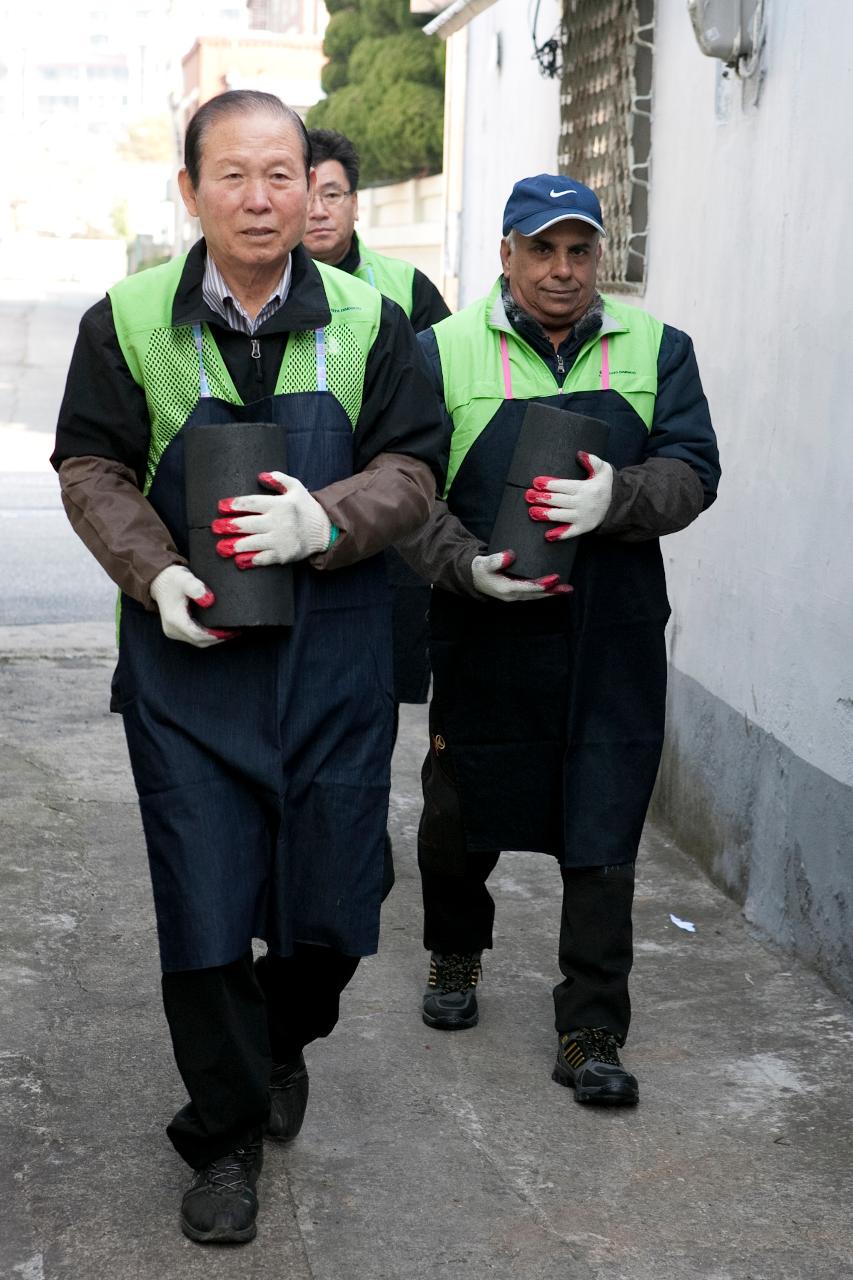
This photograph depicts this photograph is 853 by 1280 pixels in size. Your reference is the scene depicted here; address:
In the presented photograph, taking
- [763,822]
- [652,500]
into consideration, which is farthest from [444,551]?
[763,822]

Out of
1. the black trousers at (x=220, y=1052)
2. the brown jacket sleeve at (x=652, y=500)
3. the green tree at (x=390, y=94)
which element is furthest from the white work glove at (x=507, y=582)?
the green tree at (x=390, y=94)

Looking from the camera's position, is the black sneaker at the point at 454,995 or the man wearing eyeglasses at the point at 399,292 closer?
the black sneaker at the point at 454,995

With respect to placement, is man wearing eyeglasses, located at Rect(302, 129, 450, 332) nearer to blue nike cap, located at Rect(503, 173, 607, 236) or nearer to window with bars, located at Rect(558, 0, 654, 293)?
blue nike cap, located at Rect(503, 173, 607, 236)

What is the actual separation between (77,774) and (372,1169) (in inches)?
118

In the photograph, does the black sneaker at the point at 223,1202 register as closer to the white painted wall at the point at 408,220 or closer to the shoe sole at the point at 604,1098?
the shoe sole at the point at 604,1098

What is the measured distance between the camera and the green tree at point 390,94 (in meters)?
16.2

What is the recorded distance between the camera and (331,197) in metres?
5.12

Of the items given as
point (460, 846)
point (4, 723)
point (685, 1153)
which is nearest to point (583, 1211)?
point (685, 1153)

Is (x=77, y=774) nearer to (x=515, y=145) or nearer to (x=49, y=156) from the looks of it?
(x=515, y=145)

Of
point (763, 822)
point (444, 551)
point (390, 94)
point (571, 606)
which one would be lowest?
point (763, 822)

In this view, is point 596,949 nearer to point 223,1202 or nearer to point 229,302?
point 223,1202

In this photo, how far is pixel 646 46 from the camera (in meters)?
6.29

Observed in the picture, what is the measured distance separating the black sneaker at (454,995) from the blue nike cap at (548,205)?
162 centimetres

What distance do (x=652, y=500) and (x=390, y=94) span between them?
537 inches
